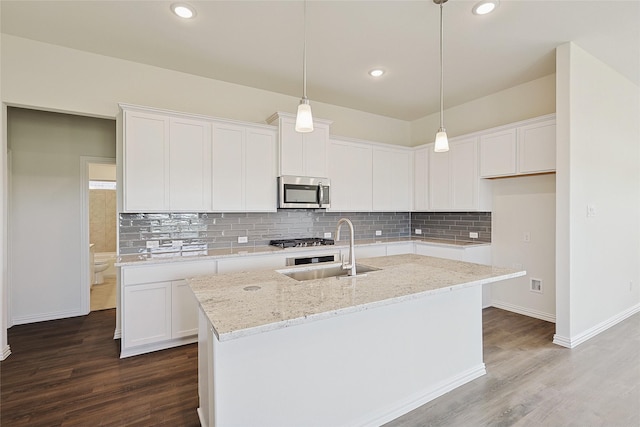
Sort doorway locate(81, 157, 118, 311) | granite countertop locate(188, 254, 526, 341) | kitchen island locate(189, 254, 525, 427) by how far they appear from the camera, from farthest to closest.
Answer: doorway locate(81, 157, 118, 311), kitchen island locate(189, 254, 525, 427), granite countertop locate(188, 254, 526, 341)

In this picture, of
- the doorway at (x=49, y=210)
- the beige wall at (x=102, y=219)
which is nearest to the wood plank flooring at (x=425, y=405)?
the doorway at (x=49, y=210)

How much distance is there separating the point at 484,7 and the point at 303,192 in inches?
97.9

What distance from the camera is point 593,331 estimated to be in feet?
10.7

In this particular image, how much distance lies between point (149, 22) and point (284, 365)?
2888 millimetres

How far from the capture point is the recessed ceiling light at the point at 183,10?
2414mm

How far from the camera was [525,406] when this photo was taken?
6.91ft

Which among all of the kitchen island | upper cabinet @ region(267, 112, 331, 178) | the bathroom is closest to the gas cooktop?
upper cabinet @ region(267, 112, 331, 178)

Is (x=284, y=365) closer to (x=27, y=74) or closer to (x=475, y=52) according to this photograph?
(x=475, y=52)

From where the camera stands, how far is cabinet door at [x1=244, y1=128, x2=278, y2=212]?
12.0ft

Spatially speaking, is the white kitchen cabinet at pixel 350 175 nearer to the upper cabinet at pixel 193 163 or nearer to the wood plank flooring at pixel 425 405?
the upper cabinet at pixel 193 163

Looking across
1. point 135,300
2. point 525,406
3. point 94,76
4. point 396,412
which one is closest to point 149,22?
point 94,76

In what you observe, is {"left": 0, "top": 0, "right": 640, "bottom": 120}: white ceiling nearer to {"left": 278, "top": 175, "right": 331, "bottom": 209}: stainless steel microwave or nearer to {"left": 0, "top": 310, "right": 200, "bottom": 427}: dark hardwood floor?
{"left": 278, "top": 175, "right": 331, "bottom": 209}: stainless steel microwave

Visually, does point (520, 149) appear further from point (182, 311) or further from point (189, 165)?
point (182, 311)

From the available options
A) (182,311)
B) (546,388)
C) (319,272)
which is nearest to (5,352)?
(182,311)
